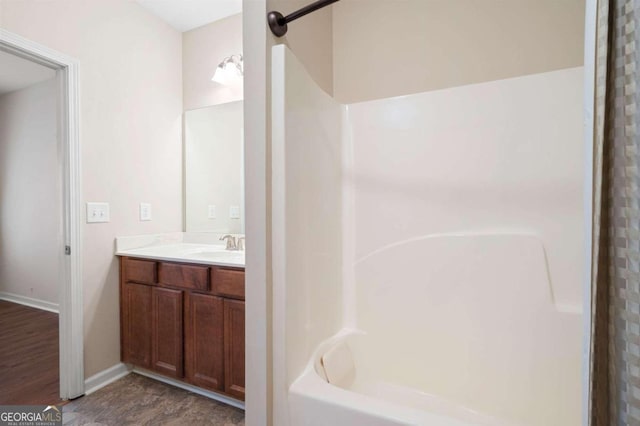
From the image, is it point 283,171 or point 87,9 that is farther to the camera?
point 87,9

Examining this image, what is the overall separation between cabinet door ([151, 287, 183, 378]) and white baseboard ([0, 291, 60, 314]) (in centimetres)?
238

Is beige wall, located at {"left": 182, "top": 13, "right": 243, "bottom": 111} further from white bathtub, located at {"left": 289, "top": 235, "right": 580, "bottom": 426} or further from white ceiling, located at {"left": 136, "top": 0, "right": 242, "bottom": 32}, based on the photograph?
white bathtub, located at {"left": 289, "top": 235, "right": 580, "bottom": 426}

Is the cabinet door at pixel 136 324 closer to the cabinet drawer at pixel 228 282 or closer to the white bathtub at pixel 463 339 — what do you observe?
the cabinet drawer at pixel 228 282

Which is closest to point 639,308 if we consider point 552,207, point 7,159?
point 552,207

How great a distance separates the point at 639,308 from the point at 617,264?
0.07 m

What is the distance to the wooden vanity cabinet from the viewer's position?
1699 mm

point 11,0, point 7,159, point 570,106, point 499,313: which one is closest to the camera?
point 570,106

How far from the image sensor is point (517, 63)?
1400 mm

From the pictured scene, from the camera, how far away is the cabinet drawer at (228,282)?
5.52ft

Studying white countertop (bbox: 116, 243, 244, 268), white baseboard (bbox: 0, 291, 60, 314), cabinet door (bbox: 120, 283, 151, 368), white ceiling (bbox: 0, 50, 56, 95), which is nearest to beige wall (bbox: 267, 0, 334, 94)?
white countertop (bbox: 116, 243, 244, 268)

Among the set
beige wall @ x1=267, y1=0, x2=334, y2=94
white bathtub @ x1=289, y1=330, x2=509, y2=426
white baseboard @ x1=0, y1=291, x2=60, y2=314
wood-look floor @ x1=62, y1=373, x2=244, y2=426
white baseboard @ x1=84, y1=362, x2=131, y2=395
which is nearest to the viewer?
white bathtub @ x1=289, y1=330, x2=509, y2=426

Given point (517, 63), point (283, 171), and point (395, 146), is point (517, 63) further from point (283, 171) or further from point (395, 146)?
point (283, 171)

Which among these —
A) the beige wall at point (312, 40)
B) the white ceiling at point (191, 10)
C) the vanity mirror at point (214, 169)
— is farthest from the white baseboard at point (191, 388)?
the white ceiling at point (191, 10)

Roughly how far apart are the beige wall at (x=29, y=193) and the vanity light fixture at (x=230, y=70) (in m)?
2.45
